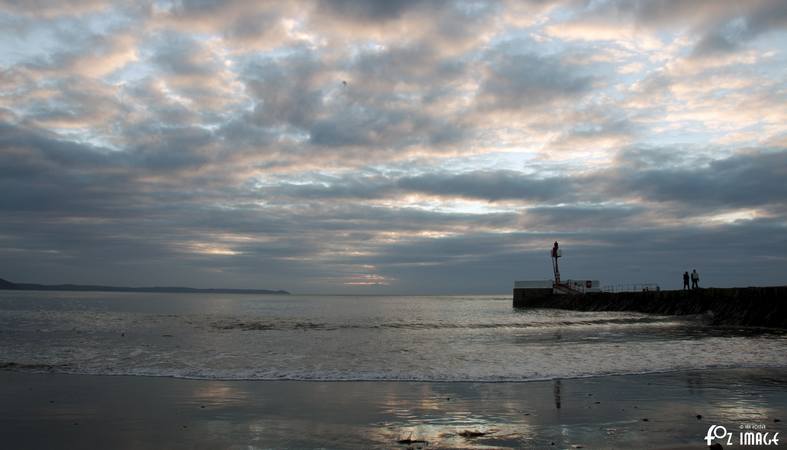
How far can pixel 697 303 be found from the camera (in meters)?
45.7

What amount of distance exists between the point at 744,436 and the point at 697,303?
43.5 metres

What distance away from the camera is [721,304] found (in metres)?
40.8

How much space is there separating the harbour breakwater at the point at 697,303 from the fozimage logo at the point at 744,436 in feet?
101

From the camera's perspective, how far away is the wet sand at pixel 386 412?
8250 mm

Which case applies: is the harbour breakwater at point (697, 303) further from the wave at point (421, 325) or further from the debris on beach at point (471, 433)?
the debris on beach at point (471, 433)

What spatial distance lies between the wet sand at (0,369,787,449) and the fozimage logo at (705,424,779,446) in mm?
185

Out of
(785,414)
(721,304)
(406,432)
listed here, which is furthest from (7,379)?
(721,304)

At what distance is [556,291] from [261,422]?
2678 inches

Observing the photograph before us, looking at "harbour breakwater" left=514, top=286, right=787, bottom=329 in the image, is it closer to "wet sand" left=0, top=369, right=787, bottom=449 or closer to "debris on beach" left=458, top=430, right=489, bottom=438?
"wet sand" left=0, top=369, right=787, bottom=449

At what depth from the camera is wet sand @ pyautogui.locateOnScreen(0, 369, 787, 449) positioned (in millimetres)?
8250

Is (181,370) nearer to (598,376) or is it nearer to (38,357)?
(38,357)

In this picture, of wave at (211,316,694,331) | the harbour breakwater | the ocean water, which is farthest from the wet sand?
the harbour breakwater

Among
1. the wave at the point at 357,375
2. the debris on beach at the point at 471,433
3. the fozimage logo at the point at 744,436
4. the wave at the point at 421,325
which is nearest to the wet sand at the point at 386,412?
the debris on beach at the point at 471,433

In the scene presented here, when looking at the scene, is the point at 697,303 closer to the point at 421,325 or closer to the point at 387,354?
the point at 421,325
